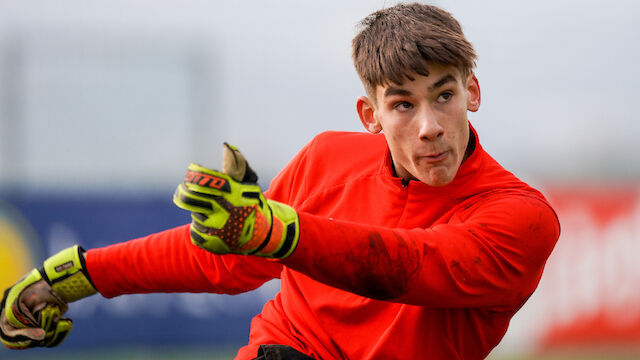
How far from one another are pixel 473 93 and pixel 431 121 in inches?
18.3

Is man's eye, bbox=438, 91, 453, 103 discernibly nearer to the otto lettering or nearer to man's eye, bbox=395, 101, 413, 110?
man's eye, bbox=395, 101, 413, 110

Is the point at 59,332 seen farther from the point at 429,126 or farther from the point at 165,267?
the point at 429,126

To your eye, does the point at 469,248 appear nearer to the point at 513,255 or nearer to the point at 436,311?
the point at 513,255

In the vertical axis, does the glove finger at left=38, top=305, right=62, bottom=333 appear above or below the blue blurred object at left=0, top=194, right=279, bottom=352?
above

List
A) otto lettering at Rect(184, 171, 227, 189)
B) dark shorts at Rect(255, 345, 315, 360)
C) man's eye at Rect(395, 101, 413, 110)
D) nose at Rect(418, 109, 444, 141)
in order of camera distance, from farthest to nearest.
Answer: dark shorts at Rect(255, 345, 315, 360), man's eye at Rect(395, 101, 413, 110), nose at Rect(418, 109, 444, 141), otto lettering at Rect(184, 171, 227, 189)

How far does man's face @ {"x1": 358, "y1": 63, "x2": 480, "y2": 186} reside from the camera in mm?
3270

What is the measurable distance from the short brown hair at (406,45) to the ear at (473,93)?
7cm

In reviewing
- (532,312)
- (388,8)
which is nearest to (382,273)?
(388,8)

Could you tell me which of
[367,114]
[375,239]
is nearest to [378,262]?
[375,239]

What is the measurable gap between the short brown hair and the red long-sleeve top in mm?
396

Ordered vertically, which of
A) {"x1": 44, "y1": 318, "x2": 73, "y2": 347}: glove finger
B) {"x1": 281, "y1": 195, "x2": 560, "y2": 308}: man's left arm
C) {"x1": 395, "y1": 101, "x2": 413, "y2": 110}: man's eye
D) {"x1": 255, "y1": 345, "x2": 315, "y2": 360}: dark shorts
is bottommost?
{"x1": 44, "y1": 318, "x2": 73, "y2": 347}: glove finger

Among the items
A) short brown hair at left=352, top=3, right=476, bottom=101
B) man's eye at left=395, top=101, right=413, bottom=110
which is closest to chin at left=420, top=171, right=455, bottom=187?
man's eye at left=395, top=101, right=413, bottom=110

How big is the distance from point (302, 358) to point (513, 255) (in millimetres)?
915

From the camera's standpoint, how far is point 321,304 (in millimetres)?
3508
